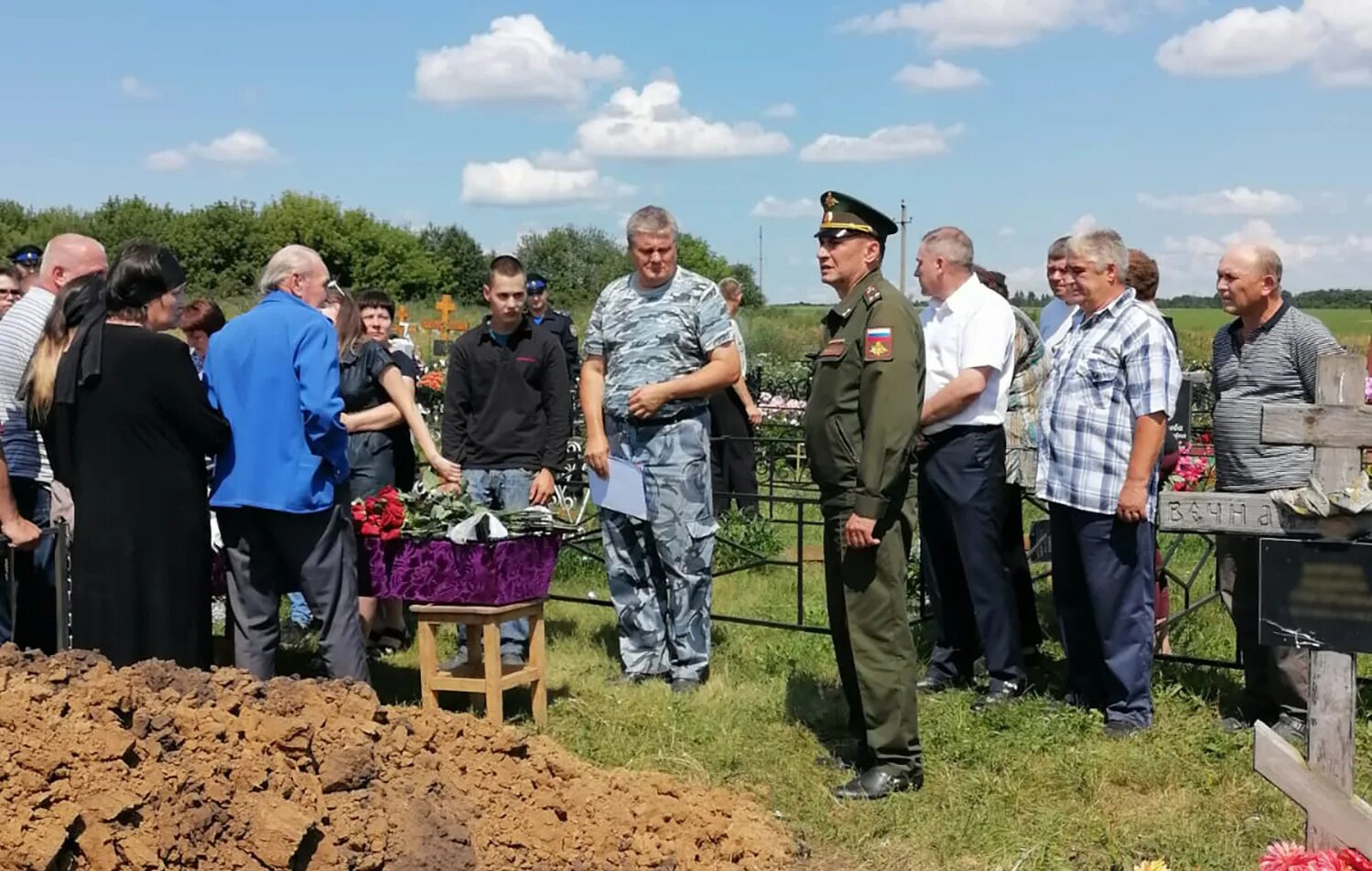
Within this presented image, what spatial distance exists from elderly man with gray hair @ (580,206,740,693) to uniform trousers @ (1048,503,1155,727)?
1.56m

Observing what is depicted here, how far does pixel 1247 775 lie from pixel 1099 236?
2.09m

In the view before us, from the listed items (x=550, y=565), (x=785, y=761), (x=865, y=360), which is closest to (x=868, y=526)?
(x=865, y=360)

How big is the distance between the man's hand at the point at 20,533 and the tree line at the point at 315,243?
40.7m

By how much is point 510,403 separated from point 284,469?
1.58 m

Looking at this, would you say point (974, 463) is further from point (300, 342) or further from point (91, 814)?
point (91, 814)

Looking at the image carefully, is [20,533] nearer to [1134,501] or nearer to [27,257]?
[27,257]

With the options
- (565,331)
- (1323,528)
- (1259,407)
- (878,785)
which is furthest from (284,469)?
(565,331)

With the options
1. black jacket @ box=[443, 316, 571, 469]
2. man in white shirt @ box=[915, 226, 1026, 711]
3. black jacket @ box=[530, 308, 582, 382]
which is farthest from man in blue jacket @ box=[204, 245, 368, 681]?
black jacket @ box=[530, 308, 582, 382]

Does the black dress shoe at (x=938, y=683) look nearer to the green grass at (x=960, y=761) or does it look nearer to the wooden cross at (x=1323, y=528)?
the green grass at (x=960, y=761)

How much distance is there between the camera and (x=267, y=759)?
3.27 metres

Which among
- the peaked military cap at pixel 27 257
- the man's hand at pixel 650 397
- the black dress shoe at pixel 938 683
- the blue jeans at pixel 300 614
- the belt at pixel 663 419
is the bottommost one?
the black dress shoe at pixel 938 683

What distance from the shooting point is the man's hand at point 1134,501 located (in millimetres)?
4625

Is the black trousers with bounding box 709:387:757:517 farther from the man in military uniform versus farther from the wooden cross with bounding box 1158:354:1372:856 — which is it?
the wooden cross with bounding box 1158:354:1372:856

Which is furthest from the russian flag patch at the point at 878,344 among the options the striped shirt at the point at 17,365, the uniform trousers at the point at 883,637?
the striped shirt at the point at 17,365
